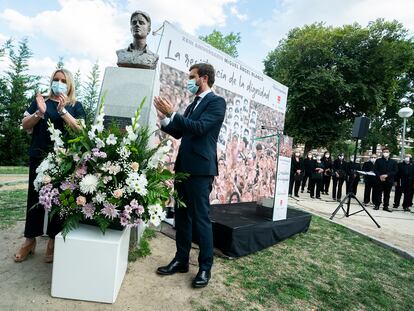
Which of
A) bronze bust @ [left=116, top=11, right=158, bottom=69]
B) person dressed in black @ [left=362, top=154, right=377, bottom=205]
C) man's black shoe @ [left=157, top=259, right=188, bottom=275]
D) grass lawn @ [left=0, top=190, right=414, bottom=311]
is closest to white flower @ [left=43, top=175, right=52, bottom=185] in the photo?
man's black shoe @ [left=157, top=259, right=188, bottom=275]

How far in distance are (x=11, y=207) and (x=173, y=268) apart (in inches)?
136

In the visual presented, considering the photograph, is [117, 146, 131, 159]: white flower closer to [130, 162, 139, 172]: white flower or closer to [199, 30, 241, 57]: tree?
[130, 162, 139, 172]: white flower

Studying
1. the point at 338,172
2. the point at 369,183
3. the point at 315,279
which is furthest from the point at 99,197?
the point at 338,172

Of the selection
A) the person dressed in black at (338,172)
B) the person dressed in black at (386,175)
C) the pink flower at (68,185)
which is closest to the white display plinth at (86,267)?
the pink flower at (68,185)

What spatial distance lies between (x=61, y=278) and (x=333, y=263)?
321 cm

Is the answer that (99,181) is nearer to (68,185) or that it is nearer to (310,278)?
(68,185)

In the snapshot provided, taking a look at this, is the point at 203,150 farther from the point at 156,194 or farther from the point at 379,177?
A: the point at 379,177

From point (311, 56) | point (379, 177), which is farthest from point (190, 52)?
point (311, 56)

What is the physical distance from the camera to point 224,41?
27.8m

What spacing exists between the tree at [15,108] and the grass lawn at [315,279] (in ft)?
57.0

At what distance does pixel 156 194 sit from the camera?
226 centimetres

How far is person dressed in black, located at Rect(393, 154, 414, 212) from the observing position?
9.77 m

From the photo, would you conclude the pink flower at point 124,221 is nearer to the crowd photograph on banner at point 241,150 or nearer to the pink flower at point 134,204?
the pink flower at point 134,204

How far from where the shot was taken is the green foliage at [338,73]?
18.2 metres
